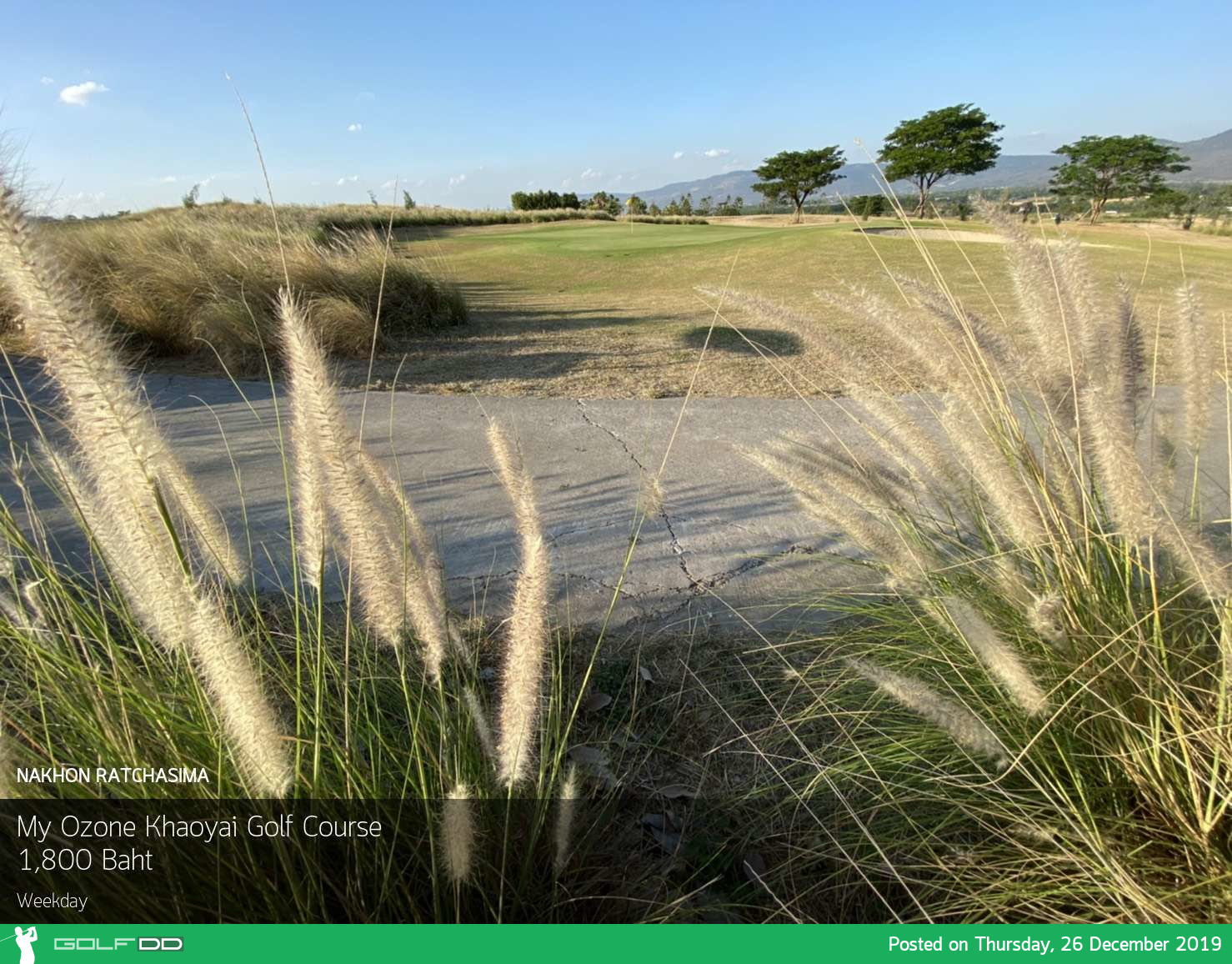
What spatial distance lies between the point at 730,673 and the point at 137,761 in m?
1.48

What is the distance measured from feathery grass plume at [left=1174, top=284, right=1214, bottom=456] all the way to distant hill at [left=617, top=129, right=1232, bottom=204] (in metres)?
0.55

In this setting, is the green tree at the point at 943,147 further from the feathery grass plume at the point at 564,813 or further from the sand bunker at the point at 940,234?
the feathery grass plume at the point at 564,813

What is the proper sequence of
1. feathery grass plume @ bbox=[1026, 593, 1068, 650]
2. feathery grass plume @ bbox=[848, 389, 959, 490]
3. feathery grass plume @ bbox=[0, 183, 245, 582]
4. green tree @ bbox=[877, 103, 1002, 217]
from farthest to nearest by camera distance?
green tree @ bbox=[877, 103, 1002, 217]
feathery grass plume @ bbox=[848, 389, 959, 490]
feathery grass plume @ bbox=[1026, 593, 1068, 650]
feathery grass plume @ bbox=[0, 183, 245, 582]

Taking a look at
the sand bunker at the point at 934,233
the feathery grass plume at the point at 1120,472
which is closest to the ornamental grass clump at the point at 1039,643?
the feathery grass plume at the point at 1120,472

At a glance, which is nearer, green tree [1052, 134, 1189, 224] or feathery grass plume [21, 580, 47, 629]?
feathery grass plume [21, 580, 47, 629]

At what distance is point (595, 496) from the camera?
123 inches

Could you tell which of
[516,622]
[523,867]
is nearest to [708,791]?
[523,867]

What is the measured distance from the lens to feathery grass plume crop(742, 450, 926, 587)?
152 cm

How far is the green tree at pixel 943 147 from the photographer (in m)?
36.1
